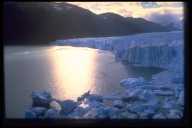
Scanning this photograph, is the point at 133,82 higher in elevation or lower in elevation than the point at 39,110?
higher

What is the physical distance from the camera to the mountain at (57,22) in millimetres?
3689

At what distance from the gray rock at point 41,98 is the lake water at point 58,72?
3cm

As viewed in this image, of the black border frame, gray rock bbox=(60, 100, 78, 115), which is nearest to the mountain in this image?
the black border frame

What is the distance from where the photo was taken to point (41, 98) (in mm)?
3699

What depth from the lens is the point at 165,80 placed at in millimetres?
3699

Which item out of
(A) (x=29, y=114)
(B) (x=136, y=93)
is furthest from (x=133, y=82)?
(A) (x=29, y=114)

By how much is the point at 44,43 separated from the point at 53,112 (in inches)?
16.0

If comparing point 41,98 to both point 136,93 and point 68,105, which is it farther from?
point 136,93

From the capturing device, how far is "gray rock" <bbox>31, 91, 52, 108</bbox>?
3.70 metres

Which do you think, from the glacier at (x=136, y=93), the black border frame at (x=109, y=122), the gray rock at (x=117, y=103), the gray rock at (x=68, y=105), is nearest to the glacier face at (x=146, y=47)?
the glacier at (x=136, y=93)

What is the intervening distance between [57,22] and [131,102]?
0.64 meters

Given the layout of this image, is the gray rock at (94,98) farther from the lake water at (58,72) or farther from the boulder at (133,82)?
the boulder at (133,82)

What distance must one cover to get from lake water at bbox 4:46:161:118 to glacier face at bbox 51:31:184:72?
0.04m

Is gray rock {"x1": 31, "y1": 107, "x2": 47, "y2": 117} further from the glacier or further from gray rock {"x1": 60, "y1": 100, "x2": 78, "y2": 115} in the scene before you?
gray rock {"x1": 60, "y1": 100, "x2": 78, "y2": 115}
